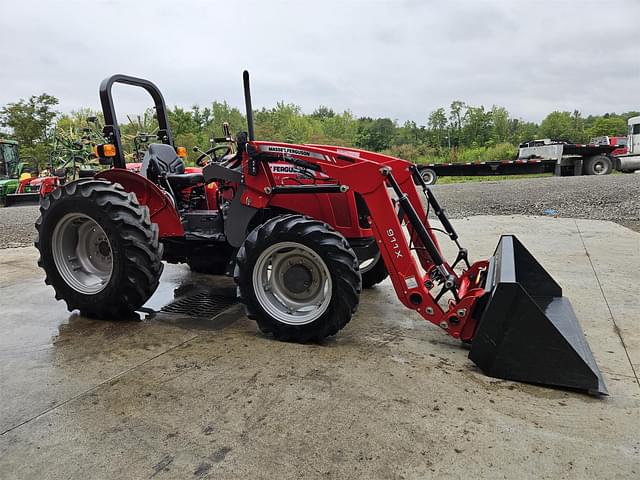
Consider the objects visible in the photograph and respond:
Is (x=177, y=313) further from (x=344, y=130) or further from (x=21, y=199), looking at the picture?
(x=344, y=130)

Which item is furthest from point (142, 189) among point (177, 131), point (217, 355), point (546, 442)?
point (177, 131)

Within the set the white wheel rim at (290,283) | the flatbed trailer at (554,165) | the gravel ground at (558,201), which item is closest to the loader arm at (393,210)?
the white wheel rim at (290,283)

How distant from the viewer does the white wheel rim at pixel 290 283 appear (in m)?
3.32

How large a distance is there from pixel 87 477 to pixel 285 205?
7.68 feet

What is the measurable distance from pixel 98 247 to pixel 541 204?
9.80 m

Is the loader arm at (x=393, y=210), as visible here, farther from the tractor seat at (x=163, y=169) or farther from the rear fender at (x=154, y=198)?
the tractor seat at (x=163, y=169)

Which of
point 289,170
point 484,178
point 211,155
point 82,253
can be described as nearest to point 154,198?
point 82,253

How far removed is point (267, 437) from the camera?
2213 mm

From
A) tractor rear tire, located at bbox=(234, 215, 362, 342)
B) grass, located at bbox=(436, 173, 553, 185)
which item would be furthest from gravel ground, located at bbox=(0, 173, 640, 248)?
grass, located at bbox=(436, 173, 553, 185)

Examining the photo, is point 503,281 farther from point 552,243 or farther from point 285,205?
point 552,243

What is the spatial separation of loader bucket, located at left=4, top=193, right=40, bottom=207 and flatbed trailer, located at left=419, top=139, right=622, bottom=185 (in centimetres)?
1511

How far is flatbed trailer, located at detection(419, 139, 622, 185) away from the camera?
20.3 meters

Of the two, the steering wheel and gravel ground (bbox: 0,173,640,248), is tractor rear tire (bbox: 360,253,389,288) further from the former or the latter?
gravel ground (bbox: 0,173,640,248)

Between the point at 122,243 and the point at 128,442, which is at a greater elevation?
the point at 122,243
